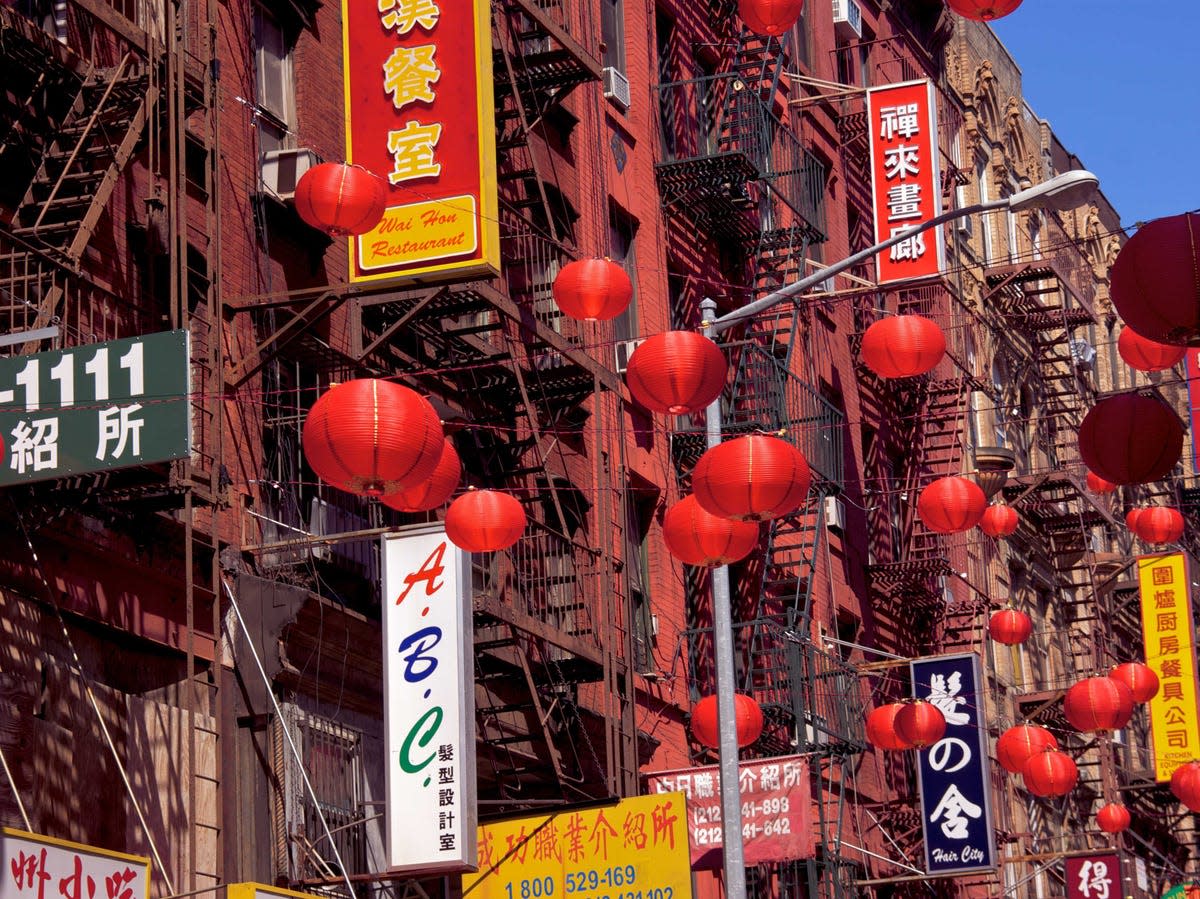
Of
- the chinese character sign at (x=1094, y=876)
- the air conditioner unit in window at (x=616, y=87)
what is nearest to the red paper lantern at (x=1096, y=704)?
the chinese character sign at (x=1094, y=876)

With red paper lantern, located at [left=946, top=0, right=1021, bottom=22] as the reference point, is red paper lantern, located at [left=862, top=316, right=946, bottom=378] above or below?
below

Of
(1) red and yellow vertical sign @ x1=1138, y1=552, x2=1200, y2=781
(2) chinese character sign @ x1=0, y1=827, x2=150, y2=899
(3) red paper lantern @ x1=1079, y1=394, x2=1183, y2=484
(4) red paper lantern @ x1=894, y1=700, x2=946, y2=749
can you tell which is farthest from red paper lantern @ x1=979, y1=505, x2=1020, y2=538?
(2) chinese character sign @ x1=0, y1=827, x2=150, y2=899

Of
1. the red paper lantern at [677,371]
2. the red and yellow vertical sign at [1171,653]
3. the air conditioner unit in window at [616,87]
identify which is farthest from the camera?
the red and yellow vertical sign at [1171,653]

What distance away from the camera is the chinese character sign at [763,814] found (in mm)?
25172

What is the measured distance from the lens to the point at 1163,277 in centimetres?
1545

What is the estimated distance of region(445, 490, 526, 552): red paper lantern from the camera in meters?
19.8

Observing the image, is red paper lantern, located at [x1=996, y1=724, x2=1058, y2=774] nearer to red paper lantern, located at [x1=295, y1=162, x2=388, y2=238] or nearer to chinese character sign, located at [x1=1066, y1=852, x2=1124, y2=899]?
chinese character sign, located at [x1=1066, y1=852, x2=1124, y2=899]

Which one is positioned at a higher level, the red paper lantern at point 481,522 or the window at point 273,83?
the window at point 273,83

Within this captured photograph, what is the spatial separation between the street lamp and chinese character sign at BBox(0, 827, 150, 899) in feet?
21.2

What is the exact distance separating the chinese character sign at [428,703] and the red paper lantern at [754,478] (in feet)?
9.43

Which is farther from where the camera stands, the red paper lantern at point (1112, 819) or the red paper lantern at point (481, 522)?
the red paper lantern at point (1112, 819)

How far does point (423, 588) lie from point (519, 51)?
8.87m

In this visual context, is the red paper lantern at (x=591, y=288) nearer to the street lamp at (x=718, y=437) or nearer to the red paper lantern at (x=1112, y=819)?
the street lamp at (x=718, y=437)

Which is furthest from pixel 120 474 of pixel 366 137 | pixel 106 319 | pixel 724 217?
pixel 724 217
